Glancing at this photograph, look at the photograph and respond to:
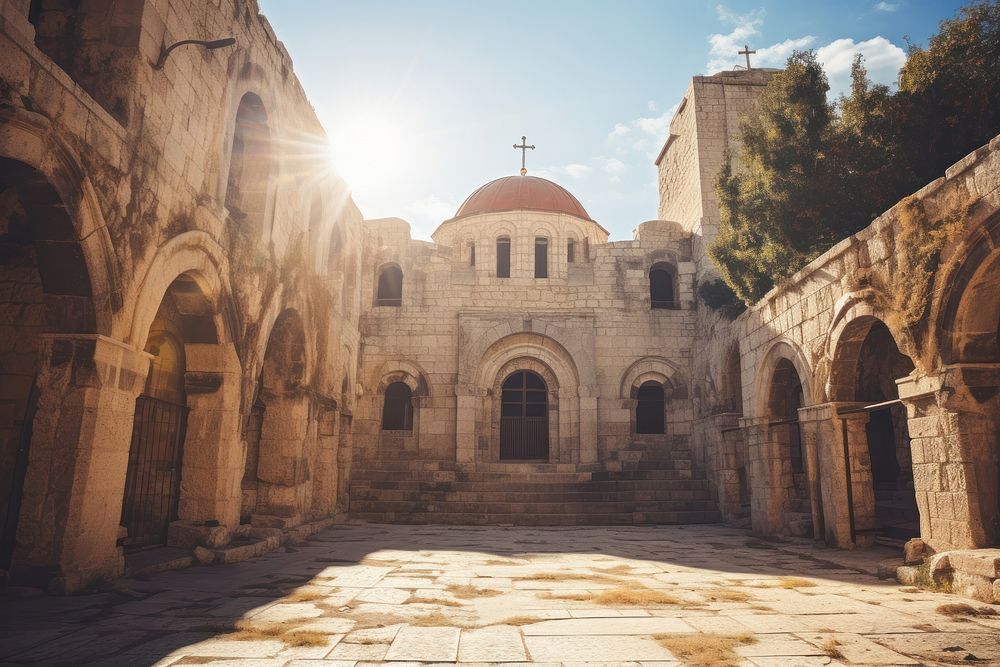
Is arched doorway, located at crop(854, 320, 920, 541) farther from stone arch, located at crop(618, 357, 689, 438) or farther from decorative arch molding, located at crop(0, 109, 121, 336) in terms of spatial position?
decorative arch molding, located at crop(0, 109, 121, 336)

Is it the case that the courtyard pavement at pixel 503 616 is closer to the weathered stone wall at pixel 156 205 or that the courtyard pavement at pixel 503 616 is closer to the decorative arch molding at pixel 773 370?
the weathered stone wall at pixel 156 205

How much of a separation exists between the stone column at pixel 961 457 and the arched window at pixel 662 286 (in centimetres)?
1140

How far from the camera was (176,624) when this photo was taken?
4.45m

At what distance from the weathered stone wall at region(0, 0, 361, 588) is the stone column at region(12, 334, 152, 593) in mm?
17

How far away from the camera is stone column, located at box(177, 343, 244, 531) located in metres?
7.88

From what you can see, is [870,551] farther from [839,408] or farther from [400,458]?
[400,458]

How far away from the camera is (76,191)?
510cm

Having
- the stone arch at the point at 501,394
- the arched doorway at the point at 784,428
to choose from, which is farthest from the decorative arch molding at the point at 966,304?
the stone arch at the point at 501,394

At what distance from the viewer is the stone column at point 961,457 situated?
19.6ft

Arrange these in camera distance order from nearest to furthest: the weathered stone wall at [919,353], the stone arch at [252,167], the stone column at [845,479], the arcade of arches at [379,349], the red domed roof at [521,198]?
1. the arcade of arches at [379,349]
2. the weathered stone wall at [919,353]
3. the stone column at [845,479]
4. the stone arch at [252,167]
5. the red domed roof at [521,198]

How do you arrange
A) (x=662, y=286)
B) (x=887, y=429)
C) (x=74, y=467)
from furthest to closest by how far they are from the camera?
(x=662, y=286) → (x=887, y=429) → (x=74, y=467)

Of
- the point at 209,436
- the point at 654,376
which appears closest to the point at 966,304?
the point at 209,436

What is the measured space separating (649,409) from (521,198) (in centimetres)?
731

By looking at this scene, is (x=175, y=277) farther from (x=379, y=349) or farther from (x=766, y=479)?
(x=379, y=349)
